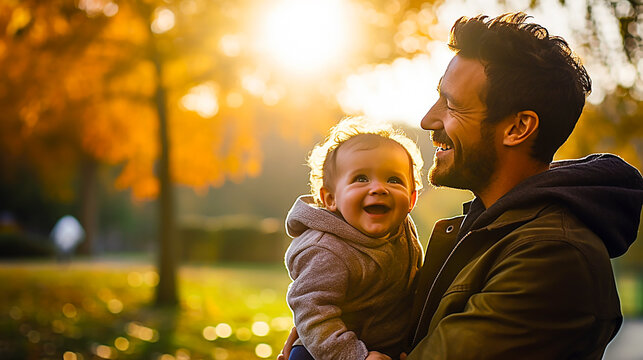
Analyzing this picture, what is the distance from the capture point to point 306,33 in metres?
8.89

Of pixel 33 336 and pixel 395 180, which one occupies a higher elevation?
pixel 395 180

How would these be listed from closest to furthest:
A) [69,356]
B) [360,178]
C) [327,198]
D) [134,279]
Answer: [360,178]
[327,198]
[69,356]
[134,279]

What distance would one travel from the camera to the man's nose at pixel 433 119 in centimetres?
236

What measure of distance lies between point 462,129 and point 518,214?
1.17 feet

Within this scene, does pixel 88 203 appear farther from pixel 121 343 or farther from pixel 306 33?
pixel 306 33

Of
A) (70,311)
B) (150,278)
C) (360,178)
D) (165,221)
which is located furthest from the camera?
(150,278)

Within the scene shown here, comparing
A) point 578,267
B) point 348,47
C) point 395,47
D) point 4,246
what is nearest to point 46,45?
point 348,47

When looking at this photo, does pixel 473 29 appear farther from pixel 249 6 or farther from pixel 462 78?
pixel 249 6

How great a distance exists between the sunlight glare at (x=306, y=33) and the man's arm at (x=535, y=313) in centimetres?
712

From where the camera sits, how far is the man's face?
2213mm

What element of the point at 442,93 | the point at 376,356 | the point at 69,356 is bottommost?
the point at 69,356

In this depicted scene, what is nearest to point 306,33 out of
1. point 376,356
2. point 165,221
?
point 165,221

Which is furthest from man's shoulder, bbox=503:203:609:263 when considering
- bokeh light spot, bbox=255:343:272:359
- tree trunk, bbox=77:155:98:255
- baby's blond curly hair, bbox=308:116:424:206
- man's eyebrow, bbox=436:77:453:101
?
tree trunk, bbox=77:155:98:255

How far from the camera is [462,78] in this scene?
2.25 m
